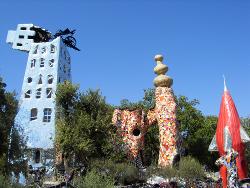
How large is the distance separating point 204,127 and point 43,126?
13268 millimetres

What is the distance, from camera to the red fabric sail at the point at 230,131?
19297 mm

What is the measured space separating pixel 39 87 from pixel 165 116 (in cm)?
1218

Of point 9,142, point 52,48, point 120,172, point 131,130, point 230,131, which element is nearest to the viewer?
point 230,131

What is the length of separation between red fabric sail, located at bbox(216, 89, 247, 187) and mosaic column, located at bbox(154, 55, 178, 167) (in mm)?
4749

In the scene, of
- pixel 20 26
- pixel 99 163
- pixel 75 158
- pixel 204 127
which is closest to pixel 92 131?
pixel 75 158

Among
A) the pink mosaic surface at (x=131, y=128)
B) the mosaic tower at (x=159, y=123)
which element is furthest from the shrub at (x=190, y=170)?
the pink mosaic surface at (x=131, y=128)

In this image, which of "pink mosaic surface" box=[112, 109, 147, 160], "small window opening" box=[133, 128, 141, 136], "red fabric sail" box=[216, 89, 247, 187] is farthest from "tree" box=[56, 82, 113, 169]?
"red fabric sail" box=[216, 89, 247, 187]

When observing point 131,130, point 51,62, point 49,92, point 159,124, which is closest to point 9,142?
point 131,130

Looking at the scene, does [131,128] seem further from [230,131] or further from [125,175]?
[230,131]

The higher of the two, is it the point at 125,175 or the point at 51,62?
the point at 51,62

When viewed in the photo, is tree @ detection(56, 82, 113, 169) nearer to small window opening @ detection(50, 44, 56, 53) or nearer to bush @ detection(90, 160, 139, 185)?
bush @ detection(90, 160, 139, 185)

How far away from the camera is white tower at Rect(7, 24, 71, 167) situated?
31.4 m

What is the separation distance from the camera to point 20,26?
118 ft

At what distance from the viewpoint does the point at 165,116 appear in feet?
83.8
